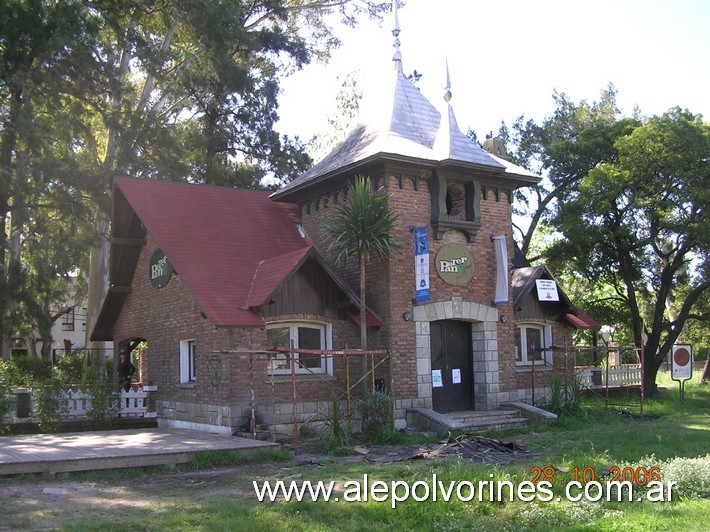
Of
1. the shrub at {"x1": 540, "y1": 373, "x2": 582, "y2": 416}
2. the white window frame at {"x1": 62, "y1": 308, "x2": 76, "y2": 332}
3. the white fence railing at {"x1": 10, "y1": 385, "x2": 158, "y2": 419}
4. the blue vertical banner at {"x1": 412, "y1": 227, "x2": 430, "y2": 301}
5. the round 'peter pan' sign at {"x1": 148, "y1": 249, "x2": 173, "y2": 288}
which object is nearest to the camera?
the blue vertical banner at {"x1": 412, "y1": 227, "x2": 430, "y2": 301}

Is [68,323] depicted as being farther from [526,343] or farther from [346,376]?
[346,376]

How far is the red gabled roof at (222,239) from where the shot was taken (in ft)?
56.2

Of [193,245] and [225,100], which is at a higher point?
[225,100]

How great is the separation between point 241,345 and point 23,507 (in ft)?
24.0

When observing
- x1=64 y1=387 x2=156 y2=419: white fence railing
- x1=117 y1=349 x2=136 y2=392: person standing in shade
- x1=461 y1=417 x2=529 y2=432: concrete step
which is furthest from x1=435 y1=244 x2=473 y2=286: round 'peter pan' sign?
x1=117 y1=349 x2=136 y2=392: person standing in shade

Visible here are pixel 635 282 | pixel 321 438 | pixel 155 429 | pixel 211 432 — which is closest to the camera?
pixel 321 438

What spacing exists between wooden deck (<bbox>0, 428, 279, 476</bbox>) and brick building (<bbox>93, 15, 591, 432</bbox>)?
1605 millimetres

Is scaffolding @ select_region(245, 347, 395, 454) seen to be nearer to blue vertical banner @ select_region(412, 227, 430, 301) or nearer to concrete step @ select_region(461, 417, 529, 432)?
blue vertical banner @ select_region(412, 227, 430, 301)

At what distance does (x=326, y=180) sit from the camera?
1970cm

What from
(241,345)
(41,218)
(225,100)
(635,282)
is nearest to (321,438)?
(241,345)

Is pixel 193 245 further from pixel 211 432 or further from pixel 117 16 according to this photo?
pixel 117 16

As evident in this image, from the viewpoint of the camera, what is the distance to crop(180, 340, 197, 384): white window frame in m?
19.0

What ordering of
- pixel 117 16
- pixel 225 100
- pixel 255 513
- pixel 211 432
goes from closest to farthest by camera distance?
pixel 255 513
pixel 211 432
pixel 117 16
pixel 225 100

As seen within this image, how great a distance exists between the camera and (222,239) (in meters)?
19.5
